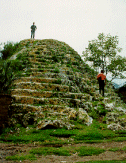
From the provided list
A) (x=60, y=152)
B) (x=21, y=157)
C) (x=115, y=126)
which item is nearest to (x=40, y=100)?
(x=115, y=126)

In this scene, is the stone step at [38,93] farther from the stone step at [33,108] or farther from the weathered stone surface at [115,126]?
the weathered stone surface at [115,126]

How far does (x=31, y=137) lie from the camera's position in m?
6.12

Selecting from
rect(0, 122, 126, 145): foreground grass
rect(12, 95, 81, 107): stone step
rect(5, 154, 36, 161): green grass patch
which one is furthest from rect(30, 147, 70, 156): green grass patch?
rect(12, 95, 81, 107): stone step

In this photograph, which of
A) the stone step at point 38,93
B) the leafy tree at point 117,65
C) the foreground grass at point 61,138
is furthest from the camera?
the leafy tree at point 117,65

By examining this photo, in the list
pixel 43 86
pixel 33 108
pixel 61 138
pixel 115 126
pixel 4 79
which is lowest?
pixel 61 138

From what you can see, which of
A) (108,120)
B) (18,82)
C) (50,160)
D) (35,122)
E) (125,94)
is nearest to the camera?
(50,160)

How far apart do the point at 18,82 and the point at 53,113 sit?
3.46 meters

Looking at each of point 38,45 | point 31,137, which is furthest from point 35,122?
point 38,45

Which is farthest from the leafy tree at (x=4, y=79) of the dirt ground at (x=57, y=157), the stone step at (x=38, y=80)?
the dirt ground at (x=57, y=157)

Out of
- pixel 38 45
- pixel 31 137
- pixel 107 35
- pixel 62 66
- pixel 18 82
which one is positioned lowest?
pixel 31 137

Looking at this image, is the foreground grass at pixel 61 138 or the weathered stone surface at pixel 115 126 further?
the weathered stone surface at pixel 115 126

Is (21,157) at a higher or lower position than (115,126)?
lower

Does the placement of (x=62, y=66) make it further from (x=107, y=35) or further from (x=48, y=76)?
(x=107, y=35)

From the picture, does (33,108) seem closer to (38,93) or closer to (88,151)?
(38,93)
